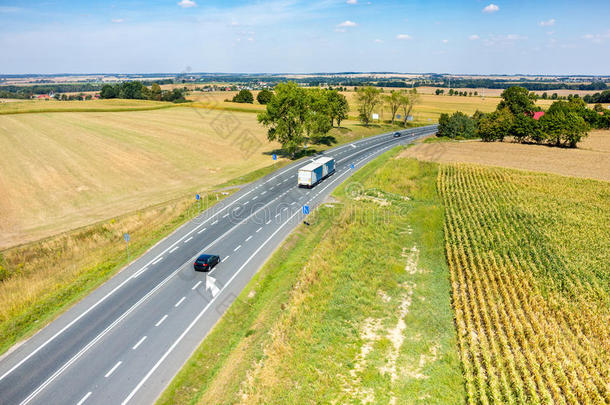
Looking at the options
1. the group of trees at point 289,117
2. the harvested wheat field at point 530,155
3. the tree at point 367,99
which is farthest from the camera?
the tree at point 367,99

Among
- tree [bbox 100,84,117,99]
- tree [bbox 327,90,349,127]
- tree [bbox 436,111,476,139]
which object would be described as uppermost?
tree [bbox 100,84,117,99]

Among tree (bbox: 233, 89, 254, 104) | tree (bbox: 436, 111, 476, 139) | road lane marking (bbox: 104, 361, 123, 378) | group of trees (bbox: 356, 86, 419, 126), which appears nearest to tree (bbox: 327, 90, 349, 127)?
group of trees (bbox: 356, 86, 419, 126)

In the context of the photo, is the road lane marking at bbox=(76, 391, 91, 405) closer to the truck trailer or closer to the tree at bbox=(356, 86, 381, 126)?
the truck trailer

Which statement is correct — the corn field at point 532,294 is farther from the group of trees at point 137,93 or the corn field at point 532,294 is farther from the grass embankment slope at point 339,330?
the group of trees at point 137,93

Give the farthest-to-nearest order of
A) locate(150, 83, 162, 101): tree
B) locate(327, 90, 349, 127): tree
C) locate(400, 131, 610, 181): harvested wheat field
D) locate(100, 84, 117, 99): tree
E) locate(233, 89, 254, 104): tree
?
locate(150, 83, 162, 101): tree < locate(100, 84, 117, 99): tree < locate(233, 89, 254, 104): tree < locate(327, 90, 349, 127): tree < locate(400, 131, 610, 181): harvested wheat field

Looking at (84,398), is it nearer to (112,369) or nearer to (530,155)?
(112,369)

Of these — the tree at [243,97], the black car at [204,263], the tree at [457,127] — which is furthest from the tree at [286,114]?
the tree at [243,97]

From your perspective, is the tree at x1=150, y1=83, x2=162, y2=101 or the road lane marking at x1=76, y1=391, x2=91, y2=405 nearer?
the road lane marking at x1=76, y1=391, x2=91, y2=405
